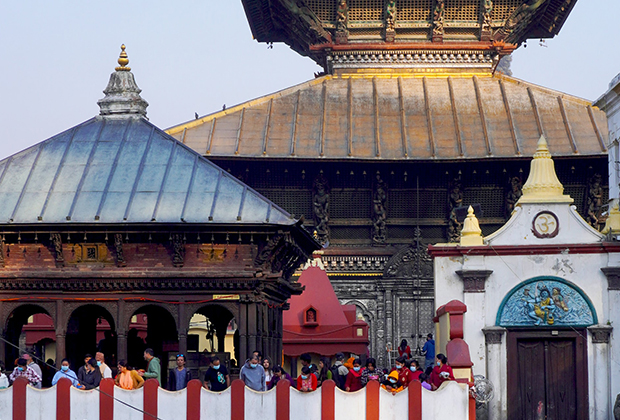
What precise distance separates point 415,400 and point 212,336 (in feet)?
34.9

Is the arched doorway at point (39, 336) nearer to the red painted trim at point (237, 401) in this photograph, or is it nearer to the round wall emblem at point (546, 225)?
the red painted trim at point (237, 401)

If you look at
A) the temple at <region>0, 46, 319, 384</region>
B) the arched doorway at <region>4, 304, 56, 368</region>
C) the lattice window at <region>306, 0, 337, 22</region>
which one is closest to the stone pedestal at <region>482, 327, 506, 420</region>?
the temple at <region>0, 46, 319, 384</region>

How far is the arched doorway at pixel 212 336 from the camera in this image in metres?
34.2

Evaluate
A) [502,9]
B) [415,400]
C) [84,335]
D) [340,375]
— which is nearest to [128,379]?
[340,375]

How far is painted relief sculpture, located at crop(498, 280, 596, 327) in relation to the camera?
117ft

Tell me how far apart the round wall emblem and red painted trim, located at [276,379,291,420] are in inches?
380

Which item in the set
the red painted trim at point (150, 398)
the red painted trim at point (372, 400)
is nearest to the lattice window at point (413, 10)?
the red painted trim at point (372, 400)

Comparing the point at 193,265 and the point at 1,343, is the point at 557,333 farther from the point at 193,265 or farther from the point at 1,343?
the point at 1,343

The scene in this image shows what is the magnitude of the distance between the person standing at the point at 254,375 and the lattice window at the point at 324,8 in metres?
24.8

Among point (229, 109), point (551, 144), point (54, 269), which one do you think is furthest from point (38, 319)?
point (551, 144)

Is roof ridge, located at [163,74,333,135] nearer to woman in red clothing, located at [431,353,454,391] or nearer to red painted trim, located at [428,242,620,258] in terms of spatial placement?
red painted trim, located at [428,242,620,258]

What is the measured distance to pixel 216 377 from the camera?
1211 inches

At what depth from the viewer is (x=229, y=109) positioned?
4884 cm

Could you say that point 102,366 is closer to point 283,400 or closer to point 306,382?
point 283,400
